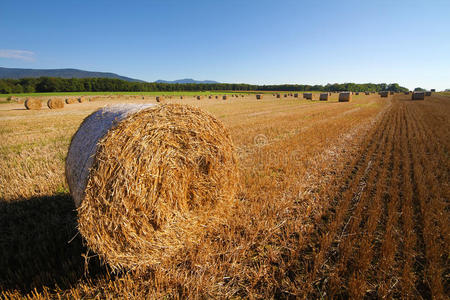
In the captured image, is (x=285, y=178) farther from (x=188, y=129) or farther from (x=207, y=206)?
(x=188, y=129)

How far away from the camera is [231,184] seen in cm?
399

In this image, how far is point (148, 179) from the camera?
2990mm

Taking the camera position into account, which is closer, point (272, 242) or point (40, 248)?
point (40, 248)

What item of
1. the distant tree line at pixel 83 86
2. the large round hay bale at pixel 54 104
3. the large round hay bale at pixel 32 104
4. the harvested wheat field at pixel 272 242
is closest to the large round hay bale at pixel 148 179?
the harvested wheat field at pixel 272 242

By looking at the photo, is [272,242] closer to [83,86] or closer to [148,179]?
[148,179]

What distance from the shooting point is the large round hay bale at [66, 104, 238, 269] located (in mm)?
2602

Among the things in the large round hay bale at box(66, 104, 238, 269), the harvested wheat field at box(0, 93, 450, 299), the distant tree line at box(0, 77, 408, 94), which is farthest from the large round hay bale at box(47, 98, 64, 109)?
the distant tree line at box(0, 77, 408, 94)

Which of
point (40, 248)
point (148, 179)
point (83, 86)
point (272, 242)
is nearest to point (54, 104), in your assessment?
point (40, 248)

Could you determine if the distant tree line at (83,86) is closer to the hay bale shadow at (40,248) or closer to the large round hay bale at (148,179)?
the hay bale shadow at (40,248)

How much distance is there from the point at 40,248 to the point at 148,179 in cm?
→ 180

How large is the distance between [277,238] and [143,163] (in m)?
2.37

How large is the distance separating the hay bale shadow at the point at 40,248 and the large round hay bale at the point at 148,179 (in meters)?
0.43

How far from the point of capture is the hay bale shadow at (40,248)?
2.58 metres

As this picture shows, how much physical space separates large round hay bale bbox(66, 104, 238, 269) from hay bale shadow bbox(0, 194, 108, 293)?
43 cm
